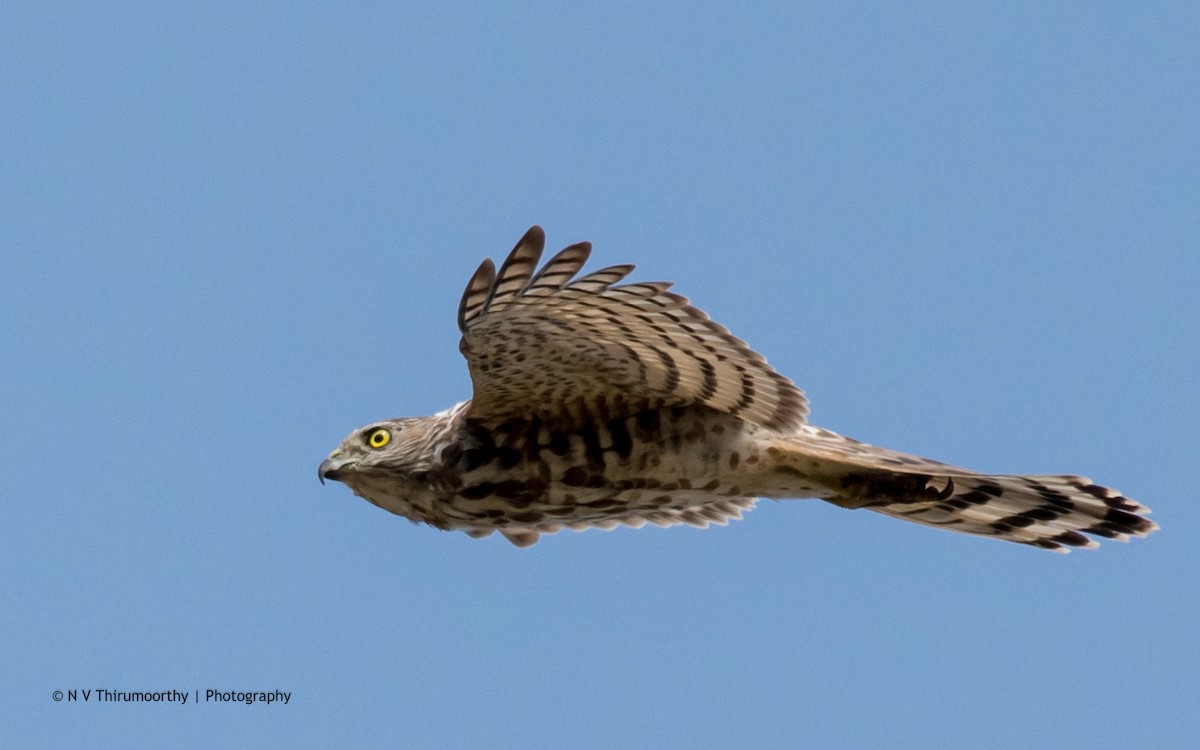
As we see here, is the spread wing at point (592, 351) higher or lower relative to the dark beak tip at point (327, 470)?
higher

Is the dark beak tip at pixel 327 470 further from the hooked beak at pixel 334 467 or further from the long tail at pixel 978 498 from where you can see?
the long tail at pixel 978 498

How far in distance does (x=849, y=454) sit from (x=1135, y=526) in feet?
5.32

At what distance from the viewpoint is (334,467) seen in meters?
8.08

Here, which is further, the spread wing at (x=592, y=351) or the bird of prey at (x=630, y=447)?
the bird of prey at (x=630, y=447)

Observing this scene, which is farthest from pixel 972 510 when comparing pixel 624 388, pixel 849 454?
pixel 624 388

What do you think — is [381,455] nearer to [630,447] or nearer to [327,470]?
[327,470]

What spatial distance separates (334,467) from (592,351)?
164 centimetres

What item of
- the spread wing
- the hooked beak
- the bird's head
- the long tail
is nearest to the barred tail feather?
the long tail

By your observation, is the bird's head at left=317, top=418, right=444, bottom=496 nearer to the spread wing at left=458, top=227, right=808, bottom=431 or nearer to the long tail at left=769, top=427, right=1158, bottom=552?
the spread wing at left=458, top=227, right=808, bottom=431

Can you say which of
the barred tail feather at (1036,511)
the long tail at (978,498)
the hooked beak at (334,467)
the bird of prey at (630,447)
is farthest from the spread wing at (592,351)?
the barred tail feather at (1036,511)

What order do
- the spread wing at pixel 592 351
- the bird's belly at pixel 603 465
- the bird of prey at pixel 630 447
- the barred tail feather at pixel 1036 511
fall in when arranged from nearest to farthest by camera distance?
the spread wing at pixel 592 351
the bird of prey at pixel 630 447
the bird's belly at pixel 603 465
the barred tail feather at pixel 1036 511

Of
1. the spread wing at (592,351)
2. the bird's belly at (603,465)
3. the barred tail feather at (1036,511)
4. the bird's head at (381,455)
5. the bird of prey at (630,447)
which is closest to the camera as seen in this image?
the spread wing at (592,351)

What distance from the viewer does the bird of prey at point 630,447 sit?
6961 millimetres

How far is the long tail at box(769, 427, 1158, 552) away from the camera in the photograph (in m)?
7.63
